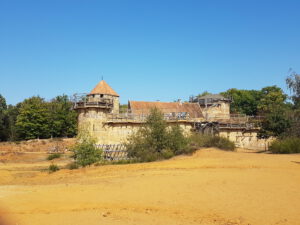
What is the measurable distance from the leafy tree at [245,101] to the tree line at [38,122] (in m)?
36.7

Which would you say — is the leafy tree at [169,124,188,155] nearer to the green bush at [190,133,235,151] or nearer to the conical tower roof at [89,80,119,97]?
the green bush at [190,133,235,151]

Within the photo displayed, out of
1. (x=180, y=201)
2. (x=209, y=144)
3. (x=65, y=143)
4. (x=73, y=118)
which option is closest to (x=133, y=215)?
(x=180, y=201)

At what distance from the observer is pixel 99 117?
33094 millimetres

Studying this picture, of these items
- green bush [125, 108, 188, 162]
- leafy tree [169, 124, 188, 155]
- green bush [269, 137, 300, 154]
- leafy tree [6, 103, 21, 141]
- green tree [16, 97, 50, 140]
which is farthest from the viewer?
leafy tree [6, 103, 21, 141]

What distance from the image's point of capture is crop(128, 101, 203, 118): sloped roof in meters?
36.3

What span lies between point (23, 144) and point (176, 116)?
850 inches

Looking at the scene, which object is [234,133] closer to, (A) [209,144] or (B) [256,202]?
(A) [209,144]

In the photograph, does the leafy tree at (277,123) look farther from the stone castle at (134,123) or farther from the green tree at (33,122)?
the green tree at (33,122)

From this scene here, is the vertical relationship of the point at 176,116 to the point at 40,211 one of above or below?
above

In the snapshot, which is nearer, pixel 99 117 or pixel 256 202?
pixel 256 202

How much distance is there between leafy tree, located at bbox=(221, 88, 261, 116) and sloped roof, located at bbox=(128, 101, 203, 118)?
28558mm

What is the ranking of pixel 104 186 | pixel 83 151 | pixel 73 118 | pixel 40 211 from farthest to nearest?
pixel 73 118, pixel 83 151, pixel 104 186, pixel 40 211

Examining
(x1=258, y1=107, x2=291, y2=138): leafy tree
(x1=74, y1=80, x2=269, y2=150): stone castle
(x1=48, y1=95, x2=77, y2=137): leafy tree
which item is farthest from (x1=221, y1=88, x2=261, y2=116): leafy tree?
(x1=258, y1=107, x2=291, y2=138): leafy tree

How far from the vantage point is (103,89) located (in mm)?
38719
